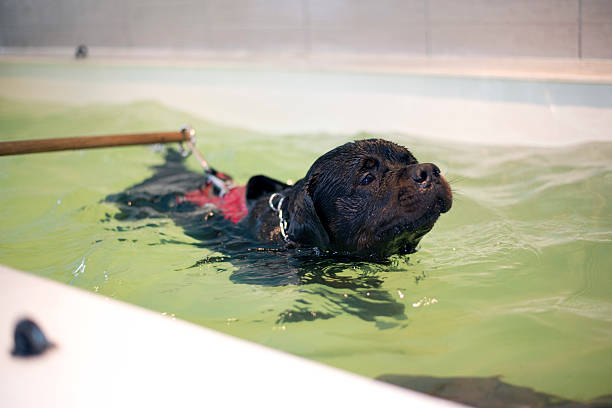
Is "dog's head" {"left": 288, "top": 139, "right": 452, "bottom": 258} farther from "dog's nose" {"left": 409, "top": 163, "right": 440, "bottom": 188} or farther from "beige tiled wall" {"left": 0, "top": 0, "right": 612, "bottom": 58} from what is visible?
"beige tiled wall" {"left": 0, "top": 0, "right": 612, "bottom": 58}

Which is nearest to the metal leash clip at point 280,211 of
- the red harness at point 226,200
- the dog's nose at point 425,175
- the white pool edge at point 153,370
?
the red harness at point 226,200

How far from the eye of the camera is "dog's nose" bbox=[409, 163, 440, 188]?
2.69m

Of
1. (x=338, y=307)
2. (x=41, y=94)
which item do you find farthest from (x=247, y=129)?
(x=338, y=307)

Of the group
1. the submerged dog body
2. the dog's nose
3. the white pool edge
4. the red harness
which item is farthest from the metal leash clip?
the white pool edge

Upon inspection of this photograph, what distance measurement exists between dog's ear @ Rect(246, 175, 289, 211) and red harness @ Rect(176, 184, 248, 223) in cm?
16

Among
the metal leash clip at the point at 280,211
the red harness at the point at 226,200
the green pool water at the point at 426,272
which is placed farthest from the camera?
the red harness at the point at 226,200

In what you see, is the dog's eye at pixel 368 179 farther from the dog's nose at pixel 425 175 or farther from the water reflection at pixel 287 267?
the water reflection at pixel 287 267

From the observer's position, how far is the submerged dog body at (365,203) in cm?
272

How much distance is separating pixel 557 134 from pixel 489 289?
2792 mm

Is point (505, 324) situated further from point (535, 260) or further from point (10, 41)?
point (10, 41)

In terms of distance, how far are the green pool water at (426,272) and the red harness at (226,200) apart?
0.28 metres

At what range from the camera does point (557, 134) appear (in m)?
5.22

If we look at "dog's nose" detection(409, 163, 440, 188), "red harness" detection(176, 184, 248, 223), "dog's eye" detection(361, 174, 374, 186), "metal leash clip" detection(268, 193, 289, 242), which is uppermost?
"dog's nose" detection(409, 163, 440, 188)

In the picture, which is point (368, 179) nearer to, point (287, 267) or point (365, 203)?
point (365, 203)
